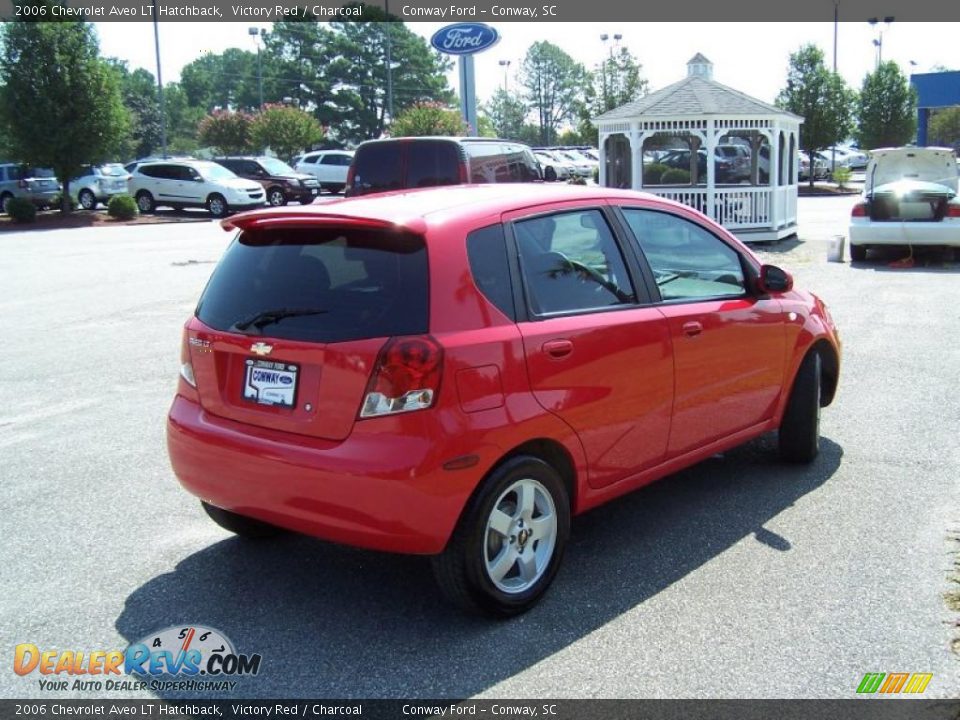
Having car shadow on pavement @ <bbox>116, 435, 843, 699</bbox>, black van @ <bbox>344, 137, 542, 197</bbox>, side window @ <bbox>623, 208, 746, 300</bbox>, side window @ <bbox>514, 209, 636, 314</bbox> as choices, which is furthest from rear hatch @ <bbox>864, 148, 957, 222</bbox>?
side window @ <bbox>514, 209, 636, 314</bbox>

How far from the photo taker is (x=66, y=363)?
909 cm

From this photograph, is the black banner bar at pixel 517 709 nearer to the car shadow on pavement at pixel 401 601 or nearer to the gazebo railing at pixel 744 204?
the car shadow on pavement at pixel 401 601

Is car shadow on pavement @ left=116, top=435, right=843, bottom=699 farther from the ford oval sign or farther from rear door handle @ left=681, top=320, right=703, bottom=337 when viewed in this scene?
the ford oval sign

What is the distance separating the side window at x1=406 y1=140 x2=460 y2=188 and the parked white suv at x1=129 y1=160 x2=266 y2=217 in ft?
62.2

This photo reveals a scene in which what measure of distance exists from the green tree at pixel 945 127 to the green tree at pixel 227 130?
41.7 metres

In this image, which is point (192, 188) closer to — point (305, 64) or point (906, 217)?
point (906, 217)

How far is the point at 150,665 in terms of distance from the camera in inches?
144

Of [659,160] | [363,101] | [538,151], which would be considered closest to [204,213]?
[659,160]

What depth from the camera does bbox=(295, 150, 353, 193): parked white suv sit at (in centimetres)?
3975

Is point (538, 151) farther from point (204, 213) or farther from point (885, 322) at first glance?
point (885, 322)

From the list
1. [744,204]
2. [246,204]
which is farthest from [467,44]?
[246,204]

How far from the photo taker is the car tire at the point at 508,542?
3750 millimetres

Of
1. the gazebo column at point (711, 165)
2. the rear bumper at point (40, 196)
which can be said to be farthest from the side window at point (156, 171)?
the gazebo column at point (711, 165)

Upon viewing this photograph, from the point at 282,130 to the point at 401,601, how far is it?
47.4 meters
